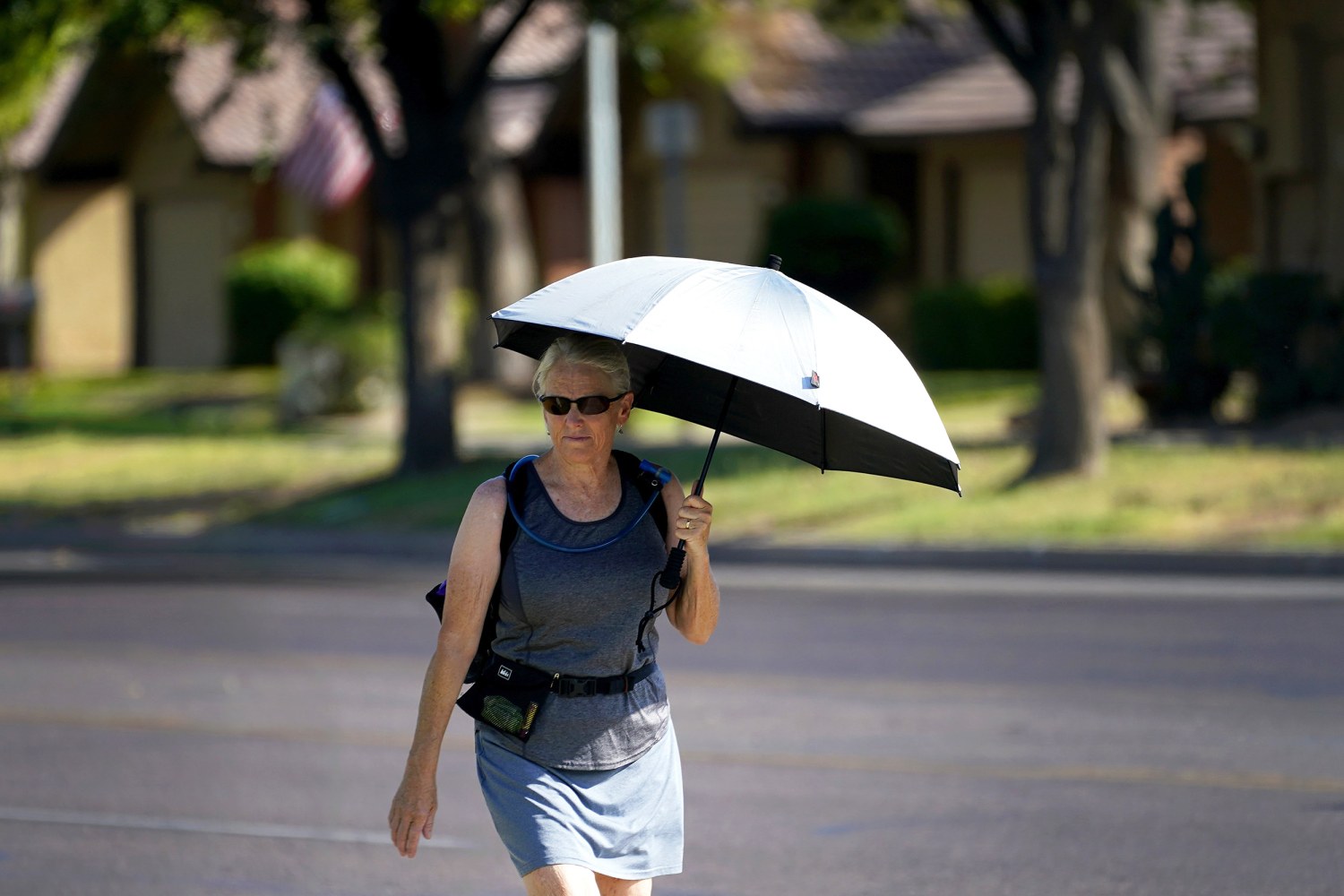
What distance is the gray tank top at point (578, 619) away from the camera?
4230 mm

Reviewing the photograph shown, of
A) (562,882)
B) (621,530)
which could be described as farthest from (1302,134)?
(562,882)

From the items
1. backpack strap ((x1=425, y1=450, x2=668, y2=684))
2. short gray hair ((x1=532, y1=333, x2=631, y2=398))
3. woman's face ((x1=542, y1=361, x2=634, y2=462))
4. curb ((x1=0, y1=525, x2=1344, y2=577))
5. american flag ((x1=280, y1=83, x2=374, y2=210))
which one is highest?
american flag ((x1=280, y1=83, x2=374, y2=210))

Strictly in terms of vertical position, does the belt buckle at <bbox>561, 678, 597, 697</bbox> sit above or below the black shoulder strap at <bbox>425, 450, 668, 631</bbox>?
below

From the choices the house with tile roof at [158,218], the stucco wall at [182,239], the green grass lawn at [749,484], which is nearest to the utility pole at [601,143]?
the green grass lawn at [749,484]

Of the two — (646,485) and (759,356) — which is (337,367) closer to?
Result: (646,485)

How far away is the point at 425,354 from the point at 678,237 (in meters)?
2.66

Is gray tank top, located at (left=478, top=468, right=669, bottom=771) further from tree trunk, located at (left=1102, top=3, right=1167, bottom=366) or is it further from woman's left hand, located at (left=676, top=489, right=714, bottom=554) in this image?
tree trunk, located at (left=1102, top=3, right=1167, bottom=366)

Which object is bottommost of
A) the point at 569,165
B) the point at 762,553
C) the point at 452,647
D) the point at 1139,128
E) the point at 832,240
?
the point at 762,553

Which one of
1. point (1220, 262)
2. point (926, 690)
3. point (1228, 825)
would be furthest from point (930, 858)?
point (1220, 262)

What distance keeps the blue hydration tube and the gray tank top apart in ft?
0.04

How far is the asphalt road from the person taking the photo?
6660mm

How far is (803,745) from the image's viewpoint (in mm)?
8586

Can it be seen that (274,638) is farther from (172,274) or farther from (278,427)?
(172,274)

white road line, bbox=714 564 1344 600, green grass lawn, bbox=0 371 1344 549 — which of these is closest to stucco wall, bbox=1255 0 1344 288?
green grass lawn, bbox=0 371 1344 549
